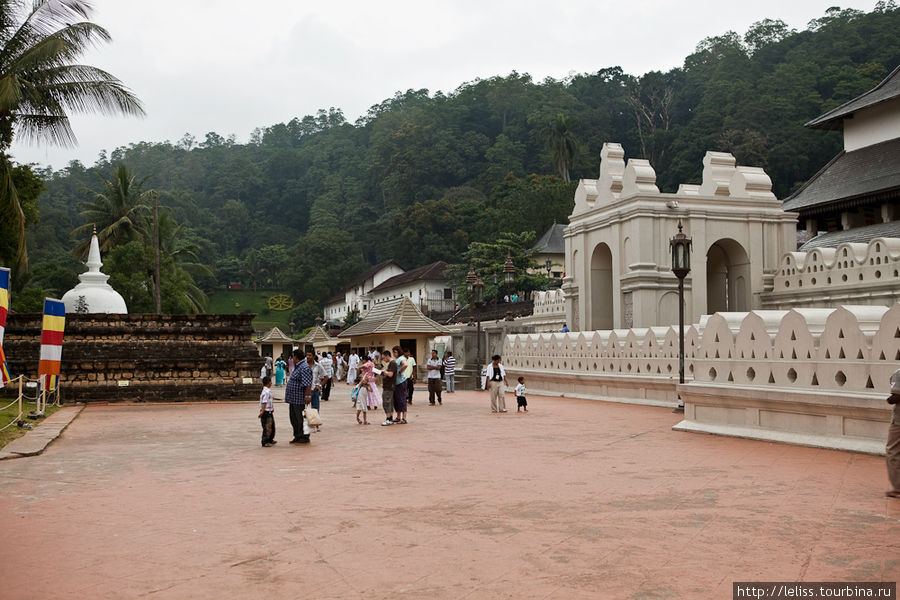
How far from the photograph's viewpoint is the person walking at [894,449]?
6754 mm

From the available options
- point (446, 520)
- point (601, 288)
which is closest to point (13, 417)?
point (446, 520)

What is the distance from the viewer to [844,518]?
603 cm

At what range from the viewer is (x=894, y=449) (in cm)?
687

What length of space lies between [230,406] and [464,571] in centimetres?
1760

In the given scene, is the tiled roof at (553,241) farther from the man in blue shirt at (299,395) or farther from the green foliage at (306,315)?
the man in blue shirt at (299,395)

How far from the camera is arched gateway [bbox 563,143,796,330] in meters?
20.6

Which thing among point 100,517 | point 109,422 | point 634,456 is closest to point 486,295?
point 109,422

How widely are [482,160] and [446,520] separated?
8150cm

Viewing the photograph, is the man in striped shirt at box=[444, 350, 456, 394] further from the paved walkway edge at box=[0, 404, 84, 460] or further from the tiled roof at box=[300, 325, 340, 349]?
the tiled roof at box=[300, 325, 340, 349]

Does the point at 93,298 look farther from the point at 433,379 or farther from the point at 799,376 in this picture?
the point at 799,376

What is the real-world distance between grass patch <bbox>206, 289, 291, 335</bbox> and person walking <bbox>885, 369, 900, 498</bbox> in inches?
2932

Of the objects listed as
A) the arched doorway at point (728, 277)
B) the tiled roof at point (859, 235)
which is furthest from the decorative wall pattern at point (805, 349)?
the tiled roof at point (859, 235)

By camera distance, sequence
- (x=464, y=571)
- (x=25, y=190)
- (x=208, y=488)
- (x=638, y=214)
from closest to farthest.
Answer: (x=464, y=571) < (x=208, y=488) < (x=638, y=214) < (x=25, y=190)

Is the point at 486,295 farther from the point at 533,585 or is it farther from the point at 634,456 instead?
the point at 533,585
